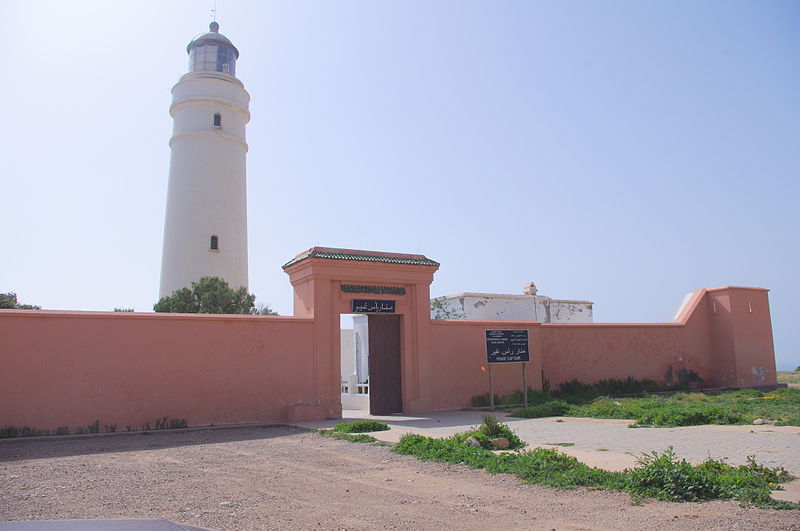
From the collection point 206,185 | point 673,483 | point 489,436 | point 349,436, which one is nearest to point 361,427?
point 349,436

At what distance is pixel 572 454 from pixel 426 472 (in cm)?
216

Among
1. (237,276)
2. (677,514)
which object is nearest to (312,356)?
(677,514)

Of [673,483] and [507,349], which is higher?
[507,349]

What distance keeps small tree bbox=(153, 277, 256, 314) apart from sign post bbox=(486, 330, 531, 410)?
1190cm

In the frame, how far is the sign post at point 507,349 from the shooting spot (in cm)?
1722

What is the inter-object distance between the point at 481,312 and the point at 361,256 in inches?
472

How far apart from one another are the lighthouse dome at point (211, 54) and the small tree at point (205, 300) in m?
10.5

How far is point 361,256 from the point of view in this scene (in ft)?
53.8

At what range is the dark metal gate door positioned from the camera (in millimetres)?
16531

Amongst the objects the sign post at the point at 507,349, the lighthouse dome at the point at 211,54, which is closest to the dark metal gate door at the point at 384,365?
the sign post at the point at 507,349

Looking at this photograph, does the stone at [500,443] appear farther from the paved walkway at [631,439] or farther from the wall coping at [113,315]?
the wall coping at [113,315]

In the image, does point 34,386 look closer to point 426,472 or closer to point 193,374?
point 193,374

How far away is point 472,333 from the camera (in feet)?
59.4

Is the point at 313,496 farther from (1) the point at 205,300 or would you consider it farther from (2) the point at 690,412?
(1) the point at 205,300
